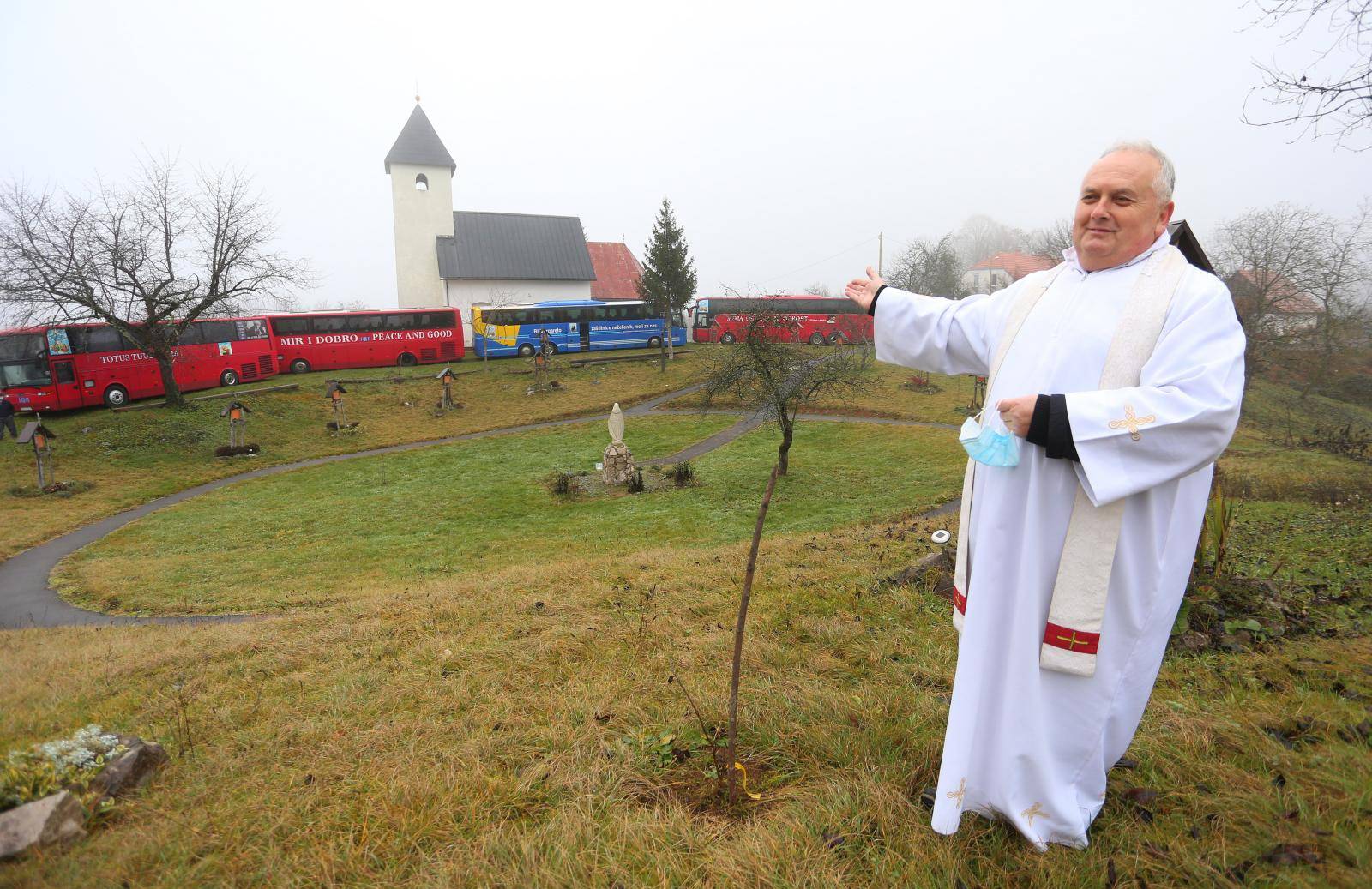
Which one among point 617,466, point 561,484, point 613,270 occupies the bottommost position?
point 561,484

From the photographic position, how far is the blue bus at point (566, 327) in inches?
1351

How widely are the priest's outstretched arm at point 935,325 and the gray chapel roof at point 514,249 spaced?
41169mm

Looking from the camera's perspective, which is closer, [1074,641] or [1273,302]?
[1074,641]

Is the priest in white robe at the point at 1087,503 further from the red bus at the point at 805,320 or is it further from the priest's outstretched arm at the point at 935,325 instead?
the red bus at the point at 805,320

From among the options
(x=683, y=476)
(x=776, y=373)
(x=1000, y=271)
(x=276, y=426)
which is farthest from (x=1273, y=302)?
(x=1000, y=271)

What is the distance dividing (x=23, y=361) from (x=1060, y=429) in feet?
97.5

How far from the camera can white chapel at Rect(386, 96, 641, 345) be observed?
39281 millimetres

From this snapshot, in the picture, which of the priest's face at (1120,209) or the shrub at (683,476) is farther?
the shrub at (683,476)

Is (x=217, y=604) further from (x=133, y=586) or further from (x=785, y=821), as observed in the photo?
(x=785, y=821)

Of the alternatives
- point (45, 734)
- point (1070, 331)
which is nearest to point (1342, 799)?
point (1070, 331)

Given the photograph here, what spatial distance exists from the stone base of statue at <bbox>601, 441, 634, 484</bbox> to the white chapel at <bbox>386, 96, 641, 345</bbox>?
24948 millimetres

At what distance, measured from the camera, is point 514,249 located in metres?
42.4

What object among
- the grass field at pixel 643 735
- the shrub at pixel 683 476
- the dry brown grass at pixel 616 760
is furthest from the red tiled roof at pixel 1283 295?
the dry brown grass at pixel 616 760

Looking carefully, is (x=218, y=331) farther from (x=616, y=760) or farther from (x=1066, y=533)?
(x=1066, y=533)
